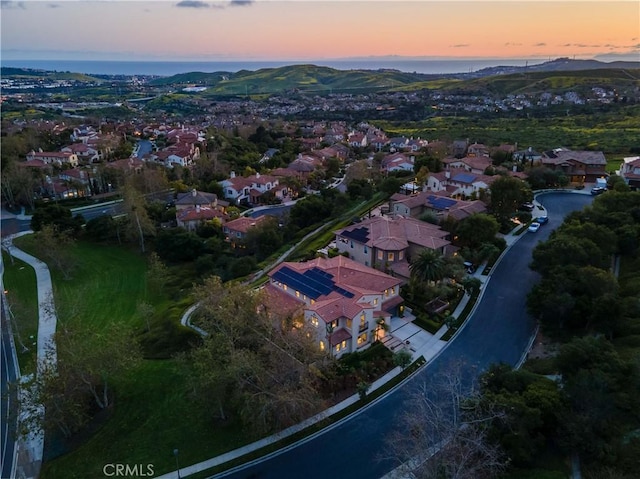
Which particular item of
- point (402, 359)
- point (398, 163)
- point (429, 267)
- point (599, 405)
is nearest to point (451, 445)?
point (599, 405)

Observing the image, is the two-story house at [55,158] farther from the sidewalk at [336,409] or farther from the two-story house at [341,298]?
the sidewalk at [336,409]

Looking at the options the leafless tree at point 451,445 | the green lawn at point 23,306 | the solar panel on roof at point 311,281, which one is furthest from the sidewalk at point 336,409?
the green lawn at point 23,306

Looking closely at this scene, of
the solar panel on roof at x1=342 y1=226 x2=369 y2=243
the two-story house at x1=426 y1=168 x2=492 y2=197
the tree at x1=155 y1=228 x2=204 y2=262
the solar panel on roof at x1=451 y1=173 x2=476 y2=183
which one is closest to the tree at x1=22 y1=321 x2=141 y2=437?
the solar panel on roof at x1=342 y1=226 x2=369 y2=243

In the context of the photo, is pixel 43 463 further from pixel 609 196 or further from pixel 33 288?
pixel 609 196

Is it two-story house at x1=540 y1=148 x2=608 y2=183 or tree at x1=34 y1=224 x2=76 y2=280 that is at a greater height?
two-story house at x1=540 y1=148 x2=608 y2=183

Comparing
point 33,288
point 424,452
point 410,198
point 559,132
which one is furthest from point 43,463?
point 559,132

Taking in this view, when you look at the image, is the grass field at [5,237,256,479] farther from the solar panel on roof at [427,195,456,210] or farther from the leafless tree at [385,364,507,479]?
the solar panel on roof at [427,195,456,210]
